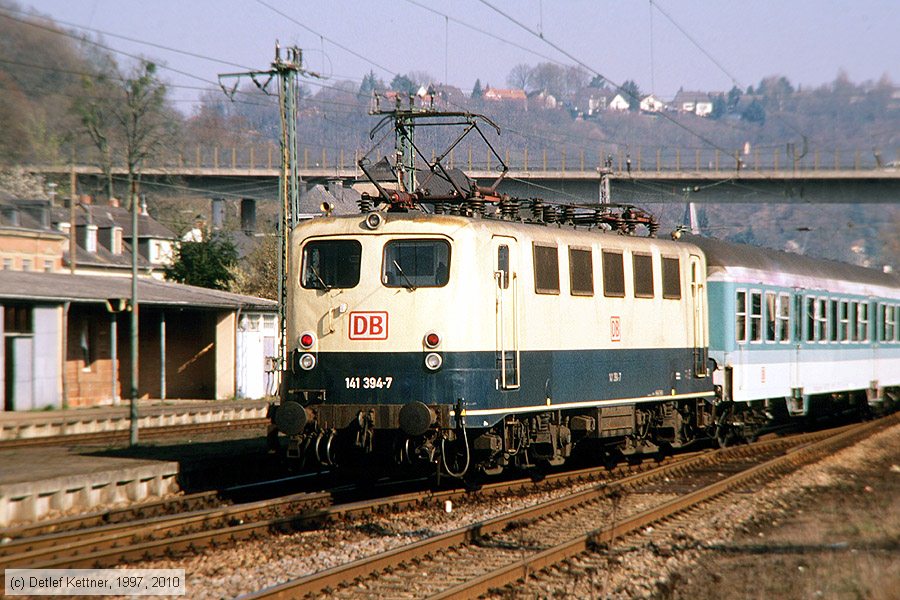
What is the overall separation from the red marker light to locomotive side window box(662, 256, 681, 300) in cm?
656

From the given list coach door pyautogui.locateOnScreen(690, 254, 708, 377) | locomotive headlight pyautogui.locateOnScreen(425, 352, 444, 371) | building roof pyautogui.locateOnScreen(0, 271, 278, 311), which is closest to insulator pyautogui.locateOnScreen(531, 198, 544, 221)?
locomotive headlight pyautogui.locateOnScreen(425, 352, 444, 371)

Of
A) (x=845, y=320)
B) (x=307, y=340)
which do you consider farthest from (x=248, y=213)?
(x=307, y=340)

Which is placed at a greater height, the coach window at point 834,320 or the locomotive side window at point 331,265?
the locomotive side window at point 331,265

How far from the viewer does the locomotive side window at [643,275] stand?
17.3 metres

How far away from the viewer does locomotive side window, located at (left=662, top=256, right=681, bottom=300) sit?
18.2m

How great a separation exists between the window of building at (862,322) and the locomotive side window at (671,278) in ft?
34.8

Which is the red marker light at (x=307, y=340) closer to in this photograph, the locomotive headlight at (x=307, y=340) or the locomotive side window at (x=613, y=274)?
the locomotive headlight at (x=307, y=340)

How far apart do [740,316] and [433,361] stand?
9017 mm

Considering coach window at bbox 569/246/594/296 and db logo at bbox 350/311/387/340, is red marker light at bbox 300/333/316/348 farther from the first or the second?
coach window at bbox 569/246/594/296

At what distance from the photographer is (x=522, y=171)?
65625 mm

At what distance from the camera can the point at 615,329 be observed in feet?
54.7

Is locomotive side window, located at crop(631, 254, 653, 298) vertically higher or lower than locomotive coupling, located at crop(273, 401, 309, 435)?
higher

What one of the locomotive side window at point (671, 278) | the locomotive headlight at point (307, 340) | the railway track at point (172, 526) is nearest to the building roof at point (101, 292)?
the locomotive headlight at point (307, 340)

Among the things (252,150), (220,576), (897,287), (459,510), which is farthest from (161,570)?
(252,150)
